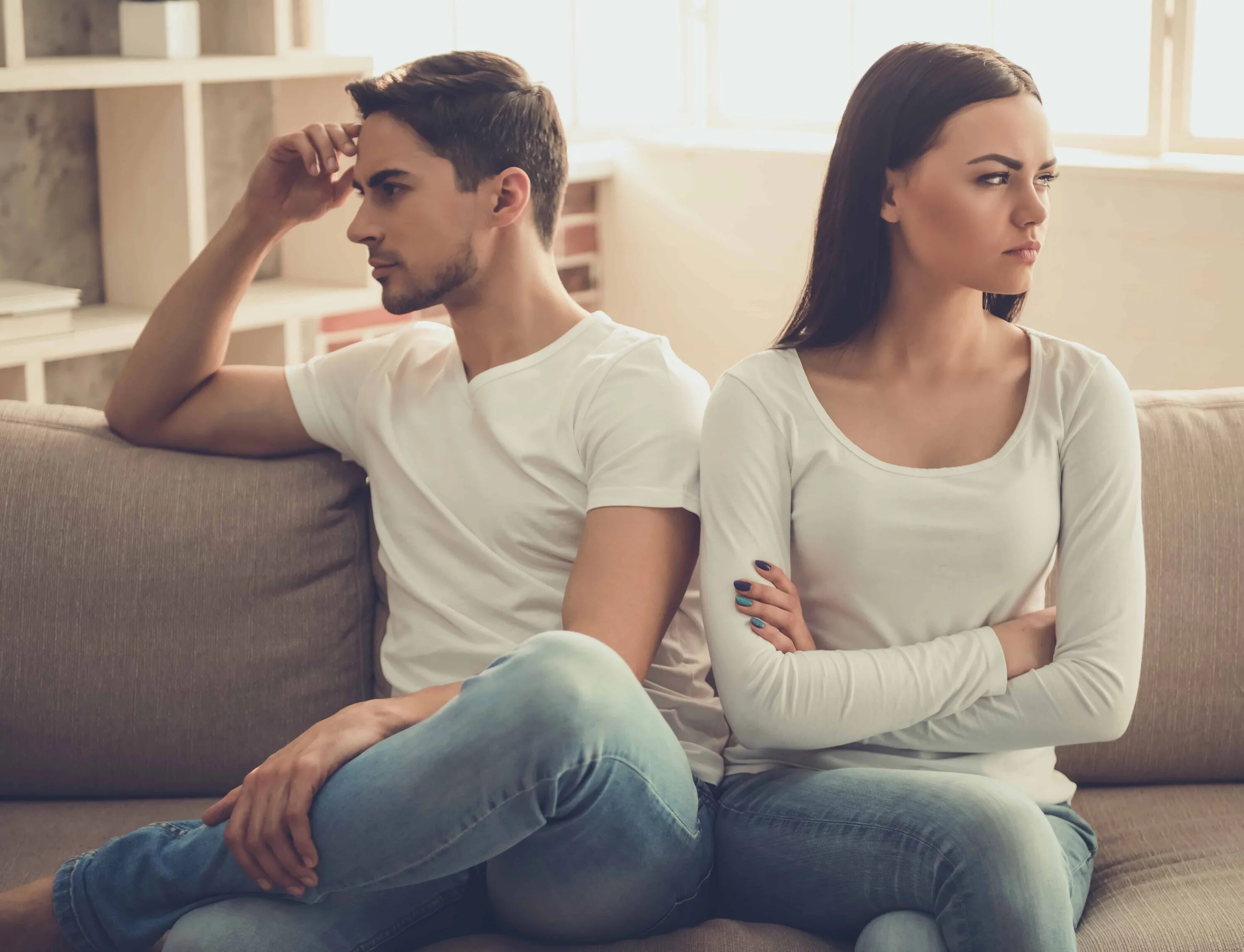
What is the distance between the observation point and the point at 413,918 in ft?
4.66

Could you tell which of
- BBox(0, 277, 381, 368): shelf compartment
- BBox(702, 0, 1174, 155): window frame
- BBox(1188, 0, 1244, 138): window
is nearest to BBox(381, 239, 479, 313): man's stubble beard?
BBox(0, 277, 381, 368): shelf compartment

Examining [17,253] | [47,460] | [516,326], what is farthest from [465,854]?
[17,253]

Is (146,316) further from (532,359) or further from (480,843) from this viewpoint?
(480,843)

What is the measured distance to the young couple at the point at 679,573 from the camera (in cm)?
133

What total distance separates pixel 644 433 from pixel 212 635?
587 millimetres

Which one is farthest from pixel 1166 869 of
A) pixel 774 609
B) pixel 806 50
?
pixel 806 50

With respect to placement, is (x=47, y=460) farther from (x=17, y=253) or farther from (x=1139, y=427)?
(x=1139, y=427)

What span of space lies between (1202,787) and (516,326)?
0.99 m

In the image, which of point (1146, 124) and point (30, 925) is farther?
point (1146, 124)

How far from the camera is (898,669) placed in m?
1.45

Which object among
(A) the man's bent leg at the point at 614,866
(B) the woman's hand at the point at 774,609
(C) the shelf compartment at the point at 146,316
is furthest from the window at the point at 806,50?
(A) the man's bent leg at the point at 614,866

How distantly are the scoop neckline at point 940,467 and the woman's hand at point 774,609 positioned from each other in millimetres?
156

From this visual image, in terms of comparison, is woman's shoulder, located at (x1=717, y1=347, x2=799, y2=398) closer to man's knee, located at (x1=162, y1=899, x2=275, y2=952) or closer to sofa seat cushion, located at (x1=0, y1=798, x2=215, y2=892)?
man's knee, located at (x1=162, y1=899, x2=275, y2=952)

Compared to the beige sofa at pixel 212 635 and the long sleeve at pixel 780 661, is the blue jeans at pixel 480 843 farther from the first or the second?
the beige sofa at pixel 212 635
